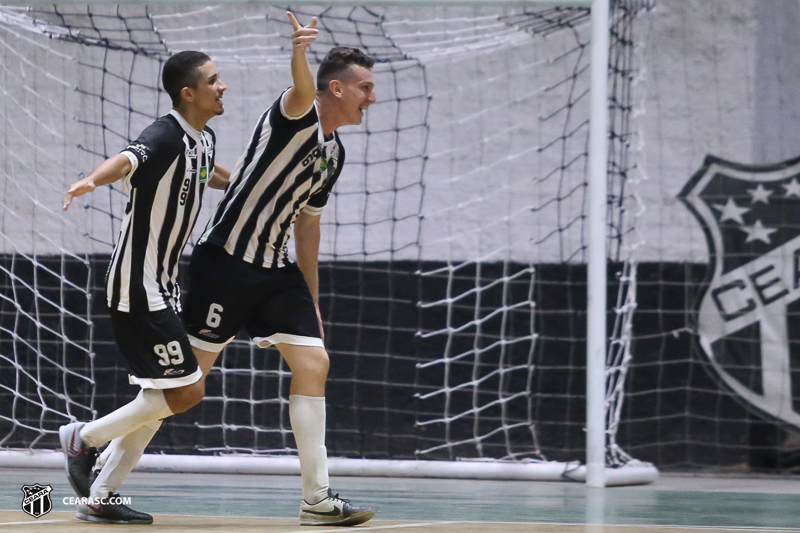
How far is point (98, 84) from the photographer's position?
5891mm

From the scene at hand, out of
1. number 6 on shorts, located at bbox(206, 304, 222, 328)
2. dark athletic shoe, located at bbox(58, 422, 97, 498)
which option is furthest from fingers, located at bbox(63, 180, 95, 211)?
dark athletic shoe, located at bbox(58, 422, 97, 498)

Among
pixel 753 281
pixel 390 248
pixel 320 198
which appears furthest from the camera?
pixel 390 248

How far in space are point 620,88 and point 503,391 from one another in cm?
176

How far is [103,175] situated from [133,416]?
2.49ft

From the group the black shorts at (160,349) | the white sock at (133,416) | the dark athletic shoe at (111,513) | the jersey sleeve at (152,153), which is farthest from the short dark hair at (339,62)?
the dark athletic shoe at (111,513)

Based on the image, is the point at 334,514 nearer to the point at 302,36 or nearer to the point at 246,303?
the point at 246,303

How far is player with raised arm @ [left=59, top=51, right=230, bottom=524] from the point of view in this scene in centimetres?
312

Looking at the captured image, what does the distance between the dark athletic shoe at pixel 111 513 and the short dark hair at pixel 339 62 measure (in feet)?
4.65

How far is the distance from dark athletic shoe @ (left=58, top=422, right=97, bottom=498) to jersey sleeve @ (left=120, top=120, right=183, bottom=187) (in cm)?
80

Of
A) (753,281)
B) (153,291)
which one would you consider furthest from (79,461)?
(753,281)

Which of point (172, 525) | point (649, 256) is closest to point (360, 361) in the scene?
point (649, 256)

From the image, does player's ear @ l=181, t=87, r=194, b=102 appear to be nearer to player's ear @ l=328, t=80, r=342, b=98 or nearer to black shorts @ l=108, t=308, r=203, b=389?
player's ear @ l=328, t=80, r=342, b=98

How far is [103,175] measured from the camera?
285cm

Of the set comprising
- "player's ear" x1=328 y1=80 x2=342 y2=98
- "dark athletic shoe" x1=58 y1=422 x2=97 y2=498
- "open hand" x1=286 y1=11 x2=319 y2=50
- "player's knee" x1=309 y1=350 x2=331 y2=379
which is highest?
"open hand" x1=286 y1=11 x2=319 y2=50
